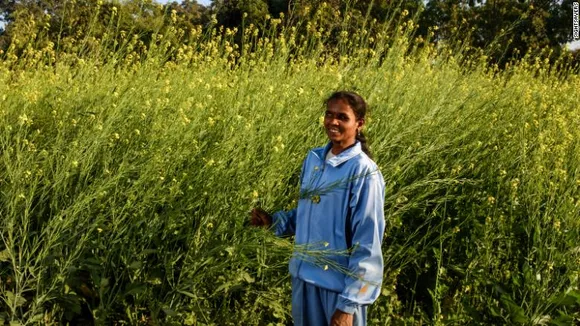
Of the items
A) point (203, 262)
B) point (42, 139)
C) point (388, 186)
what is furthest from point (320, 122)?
point (42, 139)

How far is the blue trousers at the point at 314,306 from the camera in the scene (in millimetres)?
1967

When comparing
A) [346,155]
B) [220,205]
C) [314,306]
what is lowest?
[314,306]

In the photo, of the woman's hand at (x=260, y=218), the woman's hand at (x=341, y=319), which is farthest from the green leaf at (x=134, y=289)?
the woman's hand at (x=341, y=319)

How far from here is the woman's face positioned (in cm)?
202

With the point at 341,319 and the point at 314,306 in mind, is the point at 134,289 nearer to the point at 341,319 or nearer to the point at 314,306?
the point at 314,306

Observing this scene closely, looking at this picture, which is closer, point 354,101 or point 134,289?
point 354,101

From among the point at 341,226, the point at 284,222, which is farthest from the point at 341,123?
the point at 284,222

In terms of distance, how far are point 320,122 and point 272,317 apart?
1.12 m

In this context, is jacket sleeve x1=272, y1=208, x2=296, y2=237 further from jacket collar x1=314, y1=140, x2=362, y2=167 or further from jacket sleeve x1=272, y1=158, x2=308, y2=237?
jacket collar x1=314, y1=140, x2=362, y2=167

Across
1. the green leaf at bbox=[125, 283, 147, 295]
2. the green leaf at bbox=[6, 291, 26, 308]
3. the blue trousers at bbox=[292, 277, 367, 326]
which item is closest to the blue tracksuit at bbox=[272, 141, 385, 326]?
the blue trousers at bbox=[292, 277, 367, 326]

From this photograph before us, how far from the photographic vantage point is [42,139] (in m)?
3.00

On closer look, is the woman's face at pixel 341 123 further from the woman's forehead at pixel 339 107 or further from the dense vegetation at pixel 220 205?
the dense vegetation at pixel 220 205

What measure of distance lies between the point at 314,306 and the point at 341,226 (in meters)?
0.31

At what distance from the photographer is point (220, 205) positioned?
2.48 metres
